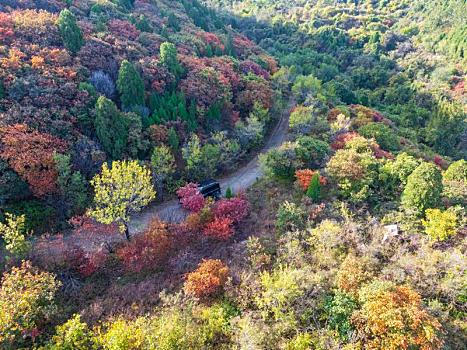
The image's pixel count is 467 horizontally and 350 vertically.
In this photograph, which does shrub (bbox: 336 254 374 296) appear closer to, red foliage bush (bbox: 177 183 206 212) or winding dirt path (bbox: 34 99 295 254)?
red foliage bush (bbox: 177 183 206 212)

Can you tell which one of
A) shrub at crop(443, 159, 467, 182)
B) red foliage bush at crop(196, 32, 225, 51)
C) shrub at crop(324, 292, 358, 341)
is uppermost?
red foliage bush at crop(196, 32, 225, 51)

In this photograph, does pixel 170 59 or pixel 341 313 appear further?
pixel 170 59

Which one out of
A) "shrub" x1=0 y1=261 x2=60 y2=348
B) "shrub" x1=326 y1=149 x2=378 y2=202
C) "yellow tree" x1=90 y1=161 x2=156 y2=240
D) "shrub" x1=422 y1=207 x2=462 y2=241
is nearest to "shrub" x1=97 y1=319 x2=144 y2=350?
"shrub" x1=0 y1=261 x2=60 y2=348

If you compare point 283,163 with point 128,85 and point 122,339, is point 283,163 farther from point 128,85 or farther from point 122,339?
point 122,339

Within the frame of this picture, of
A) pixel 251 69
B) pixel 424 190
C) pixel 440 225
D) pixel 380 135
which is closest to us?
pixel 440 225

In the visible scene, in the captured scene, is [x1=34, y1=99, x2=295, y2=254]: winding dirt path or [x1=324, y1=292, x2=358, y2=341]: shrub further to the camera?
[x1=34, y1=99, x2=295, y2=254]: winding dirt path

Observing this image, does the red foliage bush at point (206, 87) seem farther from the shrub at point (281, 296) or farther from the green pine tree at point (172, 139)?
the shrub at point (281, 296)

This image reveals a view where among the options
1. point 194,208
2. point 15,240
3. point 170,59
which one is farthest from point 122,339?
point 170,59
